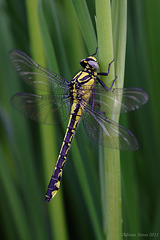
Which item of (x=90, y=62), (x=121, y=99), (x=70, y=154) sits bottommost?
(x=70, y=154)

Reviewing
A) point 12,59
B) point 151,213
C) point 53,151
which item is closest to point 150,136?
point 151,213

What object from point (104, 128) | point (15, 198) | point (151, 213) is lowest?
point (151, 213)

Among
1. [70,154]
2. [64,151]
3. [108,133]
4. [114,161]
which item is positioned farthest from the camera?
[70,154]

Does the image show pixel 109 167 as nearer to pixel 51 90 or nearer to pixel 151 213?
pixel 51 90

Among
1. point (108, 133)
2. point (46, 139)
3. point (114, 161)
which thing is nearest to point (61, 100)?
point (46, 139)

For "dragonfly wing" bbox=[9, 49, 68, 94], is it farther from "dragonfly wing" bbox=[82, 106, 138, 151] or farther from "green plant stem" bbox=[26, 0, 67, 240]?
"dragonfly wing" bbox=[82, 106, 138, 151]

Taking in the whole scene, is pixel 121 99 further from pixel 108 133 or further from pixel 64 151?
pixel 64 151
